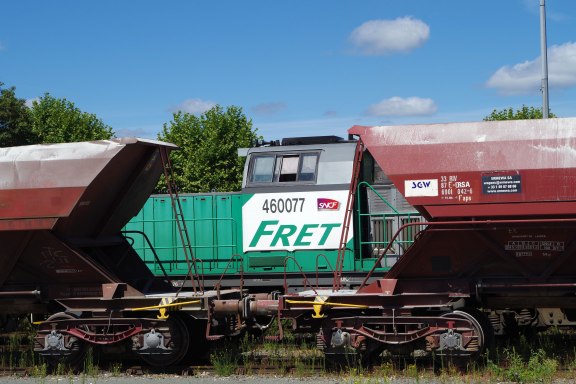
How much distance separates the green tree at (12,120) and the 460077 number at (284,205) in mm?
24885

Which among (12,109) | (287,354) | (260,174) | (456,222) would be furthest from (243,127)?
(456,222)

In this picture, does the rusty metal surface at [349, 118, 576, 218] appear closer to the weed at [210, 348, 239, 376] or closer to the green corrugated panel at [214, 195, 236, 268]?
the weed at [210, 348, 239, 376]

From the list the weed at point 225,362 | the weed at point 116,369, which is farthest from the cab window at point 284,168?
the weed at point 116,369

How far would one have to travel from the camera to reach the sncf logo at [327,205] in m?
14.7

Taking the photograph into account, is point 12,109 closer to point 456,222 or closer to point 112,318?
point 112,318

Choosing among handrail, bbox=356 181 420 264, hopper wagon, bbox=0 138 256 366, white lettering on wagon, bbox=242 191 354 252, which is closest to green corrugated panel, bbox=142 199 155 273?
white lettering on wagon, bbox=242 191 354 252

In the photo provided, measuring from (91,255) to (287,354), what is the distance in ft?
12.1

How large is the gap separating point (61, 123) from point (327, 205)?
3077 centimetres

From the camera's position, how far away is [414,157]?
10.8 m

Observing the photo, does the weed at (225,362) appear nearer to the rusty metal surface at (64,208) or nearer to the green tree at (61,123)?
the rusty metal surface at (64,208)

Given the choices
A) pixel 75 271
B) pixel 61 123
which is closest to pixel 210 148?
pixel 61 123

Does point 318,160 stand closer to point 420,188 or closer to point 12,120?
point 420,188

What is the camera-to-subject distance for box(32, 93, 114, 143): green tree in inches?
1650

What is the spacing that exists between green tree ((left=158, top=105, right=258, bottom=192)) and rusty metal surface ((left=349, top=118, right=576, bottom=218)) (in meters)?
27.3
